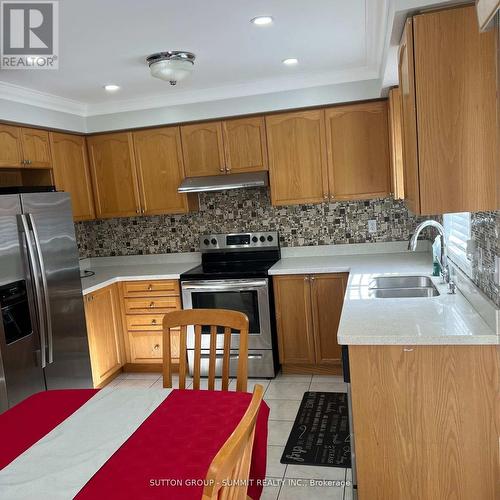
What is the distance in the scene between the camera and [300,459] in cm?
262

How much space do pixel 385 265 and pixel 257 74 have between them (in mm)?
1714

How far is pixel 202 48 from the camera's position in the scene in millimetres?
2785

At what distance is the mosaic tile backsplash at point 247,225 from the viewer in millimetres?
4039

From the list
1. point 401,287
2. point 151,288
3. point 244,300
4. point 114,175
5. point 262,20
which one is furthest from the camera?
point 114,175

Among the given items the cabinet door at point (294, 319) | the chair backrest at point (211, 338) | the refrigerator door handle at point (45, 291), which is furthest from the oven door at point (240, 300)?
the chair backrest at point (211, 338)

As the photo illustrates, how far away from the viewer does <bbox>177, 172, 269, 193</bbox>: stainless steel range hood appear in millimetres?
3830

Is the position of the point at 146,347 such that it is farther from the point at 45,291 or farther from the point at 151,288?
the point at 45,291

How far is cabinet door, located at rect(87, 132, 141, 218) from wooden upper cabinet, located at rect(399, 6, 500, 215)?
2.87 meters

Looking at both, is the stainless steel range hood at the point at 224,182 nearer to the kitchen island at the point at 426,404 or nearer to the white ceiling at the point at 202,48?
the white ceiling at the point at 202,48

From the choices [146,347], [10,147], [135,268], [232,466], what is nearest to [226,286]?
[146,347]

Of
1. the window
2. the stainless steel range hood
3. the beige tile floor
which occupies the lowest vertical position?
the beige tile floor

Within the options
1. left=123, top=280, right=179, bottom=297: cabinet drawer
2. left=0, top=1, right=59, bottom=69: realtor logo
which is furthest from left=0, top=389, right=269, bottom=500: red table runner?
left=123, top=280, right=179, bottom=297: cabinet drawer

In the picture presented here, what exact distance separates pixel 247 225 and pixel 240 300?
2.76 ft

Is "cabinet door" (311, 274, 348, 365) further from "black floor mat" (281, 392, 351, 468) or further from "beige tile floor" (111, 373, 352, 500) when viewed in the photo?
"black floor mat" (281, 392, 351, 468)
